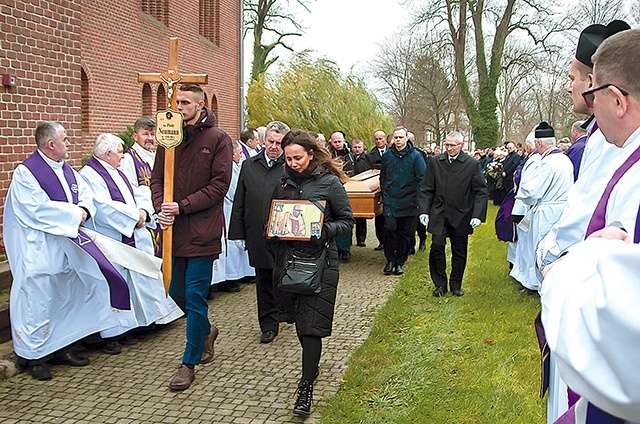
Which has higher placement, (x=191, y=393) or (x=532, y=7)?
(x=532, y=7)

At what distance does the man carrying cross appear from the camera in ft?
16.6

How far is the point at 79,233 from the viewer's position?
216 inches

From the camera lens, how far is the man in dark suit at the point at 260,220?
6234 millimetres

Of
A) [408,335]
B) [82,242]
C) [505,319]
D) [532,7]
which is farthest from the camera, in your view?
[532,7]

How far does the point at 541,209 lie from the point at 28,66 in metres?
5.77

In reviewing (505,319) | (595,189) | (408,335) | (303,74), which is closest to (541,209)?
Answer: (505,319)

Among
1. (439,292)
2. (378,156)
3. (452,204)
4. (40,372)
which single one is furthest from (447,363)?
(378,156)

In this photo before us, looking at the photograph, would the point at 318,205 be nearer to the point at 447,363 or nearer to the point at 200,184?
the point at 200,184

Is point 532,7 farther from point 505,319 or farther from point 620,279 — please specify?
point 620,279

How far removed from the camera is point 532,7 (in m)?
28.0

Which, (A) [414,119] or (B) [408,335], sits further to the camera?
(A) [414,119]

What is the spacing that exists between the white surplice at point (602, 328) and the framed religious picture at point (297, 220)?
3271 millimetres

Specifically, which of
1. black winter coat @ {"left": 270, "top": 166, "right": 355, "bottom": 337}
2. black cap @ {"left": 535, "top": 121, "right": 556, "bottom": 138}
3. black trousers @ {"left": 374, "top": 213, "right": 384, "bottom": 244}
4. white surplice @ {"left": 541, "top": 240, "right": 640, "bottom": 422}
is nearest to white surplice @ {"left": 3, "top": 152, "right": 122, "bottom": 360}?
black winter coat @ {"left": 270, "top": 166, "right": 355, "bottom": 337}

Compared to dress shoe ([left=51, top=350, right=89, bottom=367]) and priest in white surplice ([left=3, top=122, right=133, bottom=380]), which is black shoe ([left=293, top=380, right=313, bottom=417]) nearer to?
priest in white surplice ([left=3, top=122, right=133, bottom=380])
